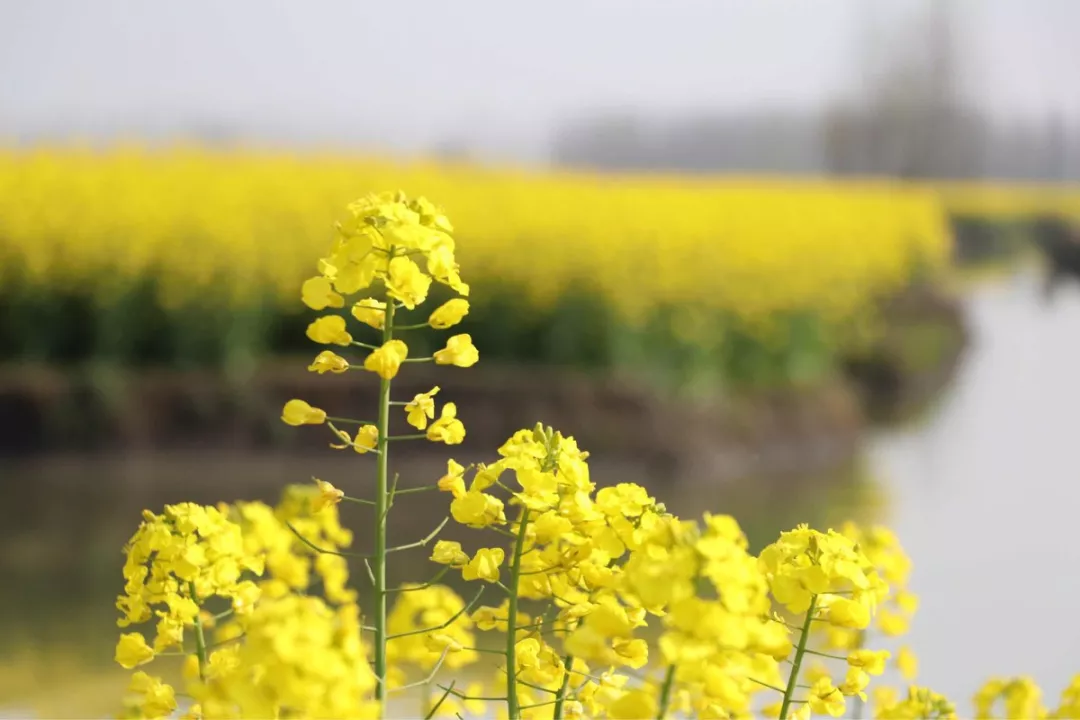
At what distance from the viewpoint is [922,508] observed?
2240 mm

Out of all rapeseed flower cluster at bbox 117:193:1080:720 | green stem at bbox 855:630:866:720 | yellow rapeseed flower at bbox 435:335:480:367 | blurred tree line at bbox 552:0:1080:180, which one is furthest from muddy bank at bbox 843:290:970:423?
yellow rapeseed flower at bbox 435:335:480:367

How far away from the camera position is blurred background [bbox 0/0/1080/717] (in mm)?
2275

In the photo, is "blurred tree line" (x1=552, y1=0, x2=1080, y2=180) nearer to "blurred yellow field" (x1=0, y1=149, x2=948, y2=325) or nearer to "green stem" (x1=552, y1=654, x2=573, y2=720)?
"blurred yellow field" (x1=0, y1=149, x2=948, y2=325)

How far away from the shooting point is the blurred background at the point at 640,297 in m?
2.28

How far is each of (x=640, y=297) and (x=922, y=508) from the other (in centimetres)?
80

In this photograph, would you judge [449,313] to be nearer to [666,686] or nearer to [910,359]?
[666,686]

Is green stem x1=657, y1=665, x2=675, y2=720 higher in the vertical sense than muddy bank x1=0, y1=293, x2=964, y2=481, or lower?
higher

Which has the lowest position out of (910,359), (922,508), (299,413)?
(922,508)

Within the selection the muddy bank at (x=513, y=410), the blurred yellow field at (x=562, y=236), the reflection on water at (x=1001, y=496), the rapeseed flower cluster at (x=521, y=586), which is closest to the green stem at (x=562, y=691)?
the rapeseed flower cluster at (x=521, y=586)

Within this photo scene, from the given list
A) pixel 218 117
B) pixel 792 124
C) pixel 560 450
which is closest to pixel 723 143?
pixel 792 124

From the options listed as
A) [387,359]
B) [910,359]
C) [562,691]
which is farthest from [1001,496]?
[387,359]

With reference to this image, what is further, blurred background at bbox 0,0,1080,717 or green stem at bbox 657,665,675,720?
blurred background at bbox 0,0,1080,717

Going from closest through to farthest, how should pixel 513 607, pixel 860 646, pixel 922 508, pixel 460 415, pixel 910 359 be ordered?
pixel 513 607
pixel 860 646
pixel 922 508
pixel 460 415
pixel 910 359

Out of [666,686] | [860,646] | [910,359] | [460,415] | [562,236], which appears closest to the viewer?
[666,686]
